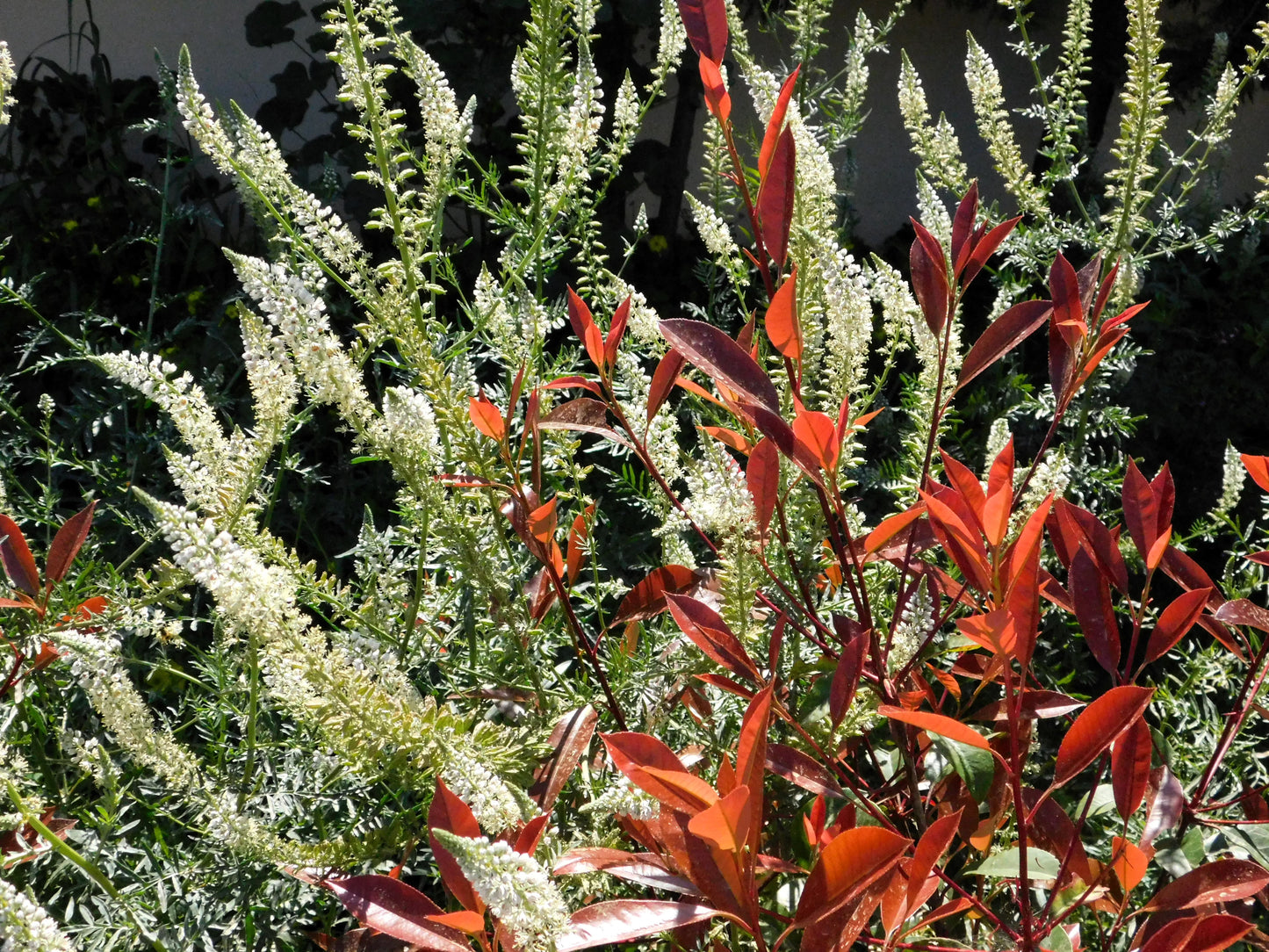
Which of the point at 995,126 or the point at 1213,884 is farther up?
the point at 995,126

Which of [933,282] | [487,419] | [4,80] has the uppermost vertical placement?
[4,80]

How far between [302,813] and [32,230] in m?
3.75

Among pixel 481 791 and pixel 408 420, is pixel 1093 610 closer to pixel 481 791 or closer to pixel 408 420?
pixel 481 791

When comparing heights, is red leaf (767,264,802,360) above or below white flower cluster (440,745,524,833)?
above

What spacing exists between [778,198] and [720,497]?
0.34 metres

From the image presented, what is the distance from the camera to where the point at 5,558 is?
4.36 ft

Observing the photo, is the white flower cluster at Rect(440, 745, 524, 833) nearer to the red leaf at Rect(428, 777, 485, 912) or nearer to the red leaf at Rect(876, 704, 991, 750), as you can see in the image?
the red leaf at Rect(428, 777, 485, 912)

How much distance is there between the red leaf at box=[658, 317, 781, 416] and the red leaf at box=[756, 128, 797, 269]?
115mm

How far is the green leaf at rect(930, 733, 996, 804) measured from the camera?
3.46 feet

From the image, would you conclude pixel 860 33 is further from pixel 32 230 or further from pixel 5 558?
pixel 32 230

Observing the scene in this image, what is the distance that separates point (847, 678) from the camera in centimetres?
99

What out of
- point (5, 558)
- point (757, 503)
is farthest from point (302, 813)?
point (757, 503)

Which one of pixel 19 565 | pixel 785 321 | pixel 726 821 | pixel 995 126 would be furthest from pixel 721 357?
pixel 995 126

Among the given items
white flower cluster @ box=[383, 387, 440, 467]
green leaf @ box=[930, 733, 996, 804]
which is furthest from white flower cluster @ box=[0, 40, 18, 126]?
green leaf @ box=[930, 733, 996, 804]
